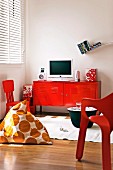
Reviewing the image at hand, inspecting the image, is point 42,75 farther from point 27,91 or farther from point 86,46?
point 86,46

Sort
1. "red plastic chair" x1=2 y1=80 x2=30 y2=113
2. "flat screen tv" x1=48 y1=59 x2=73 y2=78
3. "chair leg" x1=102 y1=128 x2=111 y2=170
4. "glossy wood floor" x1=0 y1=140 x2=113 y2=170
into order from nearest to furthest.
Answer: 1. "chair leg" x1=102 y1=128 x2=111 y2=170
2. "glossy wood floor" x1=0 y1=140 x2=113 y2=170
3. "red plastic chair" x1=2 y1=80 x2=30 y2=113
4. "flat screen tv" x1=48 y1=59 x2=73 y2=78

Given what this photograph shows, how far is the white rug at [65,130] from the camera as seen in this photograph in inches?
177

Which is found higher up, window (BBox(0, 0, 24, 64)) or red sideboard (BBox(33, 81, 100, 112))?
window (BBox(0, 0, 24, 64))

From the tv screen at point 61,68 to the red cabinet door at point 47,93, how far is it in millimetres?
271

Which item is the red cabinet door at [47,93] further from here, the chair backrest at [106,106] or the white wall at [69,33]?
the chair backrest at [106,106]

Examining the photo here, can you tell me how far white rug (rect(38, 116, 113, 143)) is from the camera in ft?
14.7

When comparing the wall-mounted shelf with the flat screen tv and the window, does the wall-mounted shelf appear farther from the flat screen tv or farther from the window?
the window

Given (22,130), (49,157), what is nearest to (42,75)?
(22,130)

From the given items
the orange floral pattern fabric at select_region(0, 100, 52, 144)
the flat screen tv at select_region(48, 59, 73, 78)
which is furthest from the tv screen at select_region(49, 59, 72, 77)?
the orange floral pattern fabric at select_region(0, 100, 52, 144)

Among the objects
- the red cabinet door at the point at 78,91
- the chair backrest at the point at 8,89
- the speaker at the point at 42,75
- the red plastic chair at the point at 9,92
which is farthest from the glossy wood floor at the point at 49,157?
the speaker at the point at 42,75

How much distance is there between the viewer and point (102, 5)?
617 centimetres

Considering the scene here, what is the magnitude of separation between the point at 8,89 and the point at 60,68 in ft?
4.00

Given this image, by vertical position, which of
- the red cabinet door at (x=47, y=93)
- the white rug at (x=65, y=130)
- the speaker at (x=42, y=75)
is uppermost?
the speaker at (x=42, y=75)

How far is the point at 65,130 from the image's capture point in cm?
488
